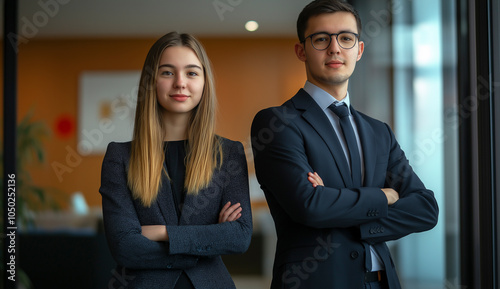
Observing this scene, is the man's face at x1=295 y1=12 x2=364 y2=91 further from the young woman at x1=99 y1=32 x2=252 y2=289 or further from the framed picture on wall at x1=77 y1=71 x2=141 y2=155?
the framed picture on wall at x1=77 y1=71 x2=141 y2=155

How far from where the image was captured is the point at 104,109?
3363 mm

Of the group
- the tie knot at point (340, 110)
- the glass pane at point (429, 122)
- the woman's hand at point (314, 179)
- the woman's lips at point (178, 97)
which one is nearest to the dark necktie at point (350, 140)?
the tie knot at point (340, 110)

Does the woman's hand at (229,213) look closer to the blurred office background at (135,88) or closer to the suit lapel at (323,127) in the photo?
the suit lapel at (323,127)

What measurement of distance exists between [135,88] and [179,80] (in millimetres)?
1559

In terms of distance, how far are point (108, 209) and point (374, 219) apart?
954 millimetres

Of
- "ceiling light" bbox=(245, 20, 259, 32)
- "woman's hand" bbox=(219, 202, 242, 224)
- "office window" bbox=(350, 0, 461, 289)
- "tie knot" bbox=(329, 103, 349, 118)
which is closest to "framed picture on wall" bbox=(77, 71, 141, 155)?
"ceiling light" bbox=(245, 20, 259, 32)

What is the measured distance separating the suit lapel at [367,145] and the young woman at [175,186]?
461mm

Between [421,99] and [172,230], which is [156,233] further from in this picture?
[421,99]

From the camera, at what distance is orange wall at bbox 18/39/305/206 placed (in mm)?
3252

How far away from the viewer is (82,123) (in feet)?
10.9

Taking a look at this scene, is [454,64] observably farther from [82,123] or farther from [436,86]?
[82,123]

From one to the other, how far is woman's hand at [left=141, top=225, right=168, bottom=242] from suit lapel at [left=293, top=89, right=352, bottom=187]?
665mm

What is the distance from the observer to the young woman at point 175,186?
172 cm

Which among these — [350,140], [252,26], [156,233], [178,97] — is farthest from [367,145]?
[252,26]
